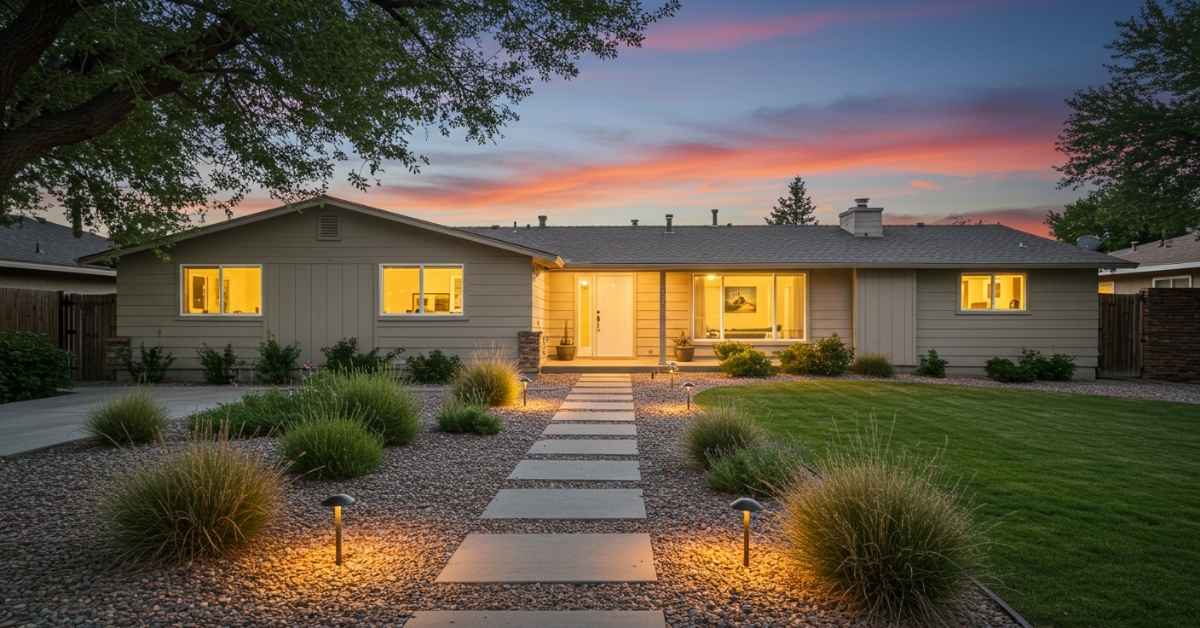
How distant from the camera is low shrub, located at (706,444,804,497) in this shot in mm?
4781

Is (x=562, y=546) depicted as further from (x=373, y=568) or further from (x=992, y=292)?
(x=992, y=292)

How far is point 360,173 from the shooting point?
8.11 meters

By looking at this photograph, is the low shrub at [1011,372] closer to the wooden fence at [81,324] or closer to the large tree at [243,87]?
the large tree at [243,87]

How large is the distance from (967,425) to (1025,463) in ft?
7.17

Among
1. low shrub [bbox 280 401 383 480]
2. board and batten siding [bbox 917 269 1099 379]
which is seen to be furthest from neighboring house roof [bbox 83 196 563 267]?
board and batten siding [bbox 917 269 1099 379]

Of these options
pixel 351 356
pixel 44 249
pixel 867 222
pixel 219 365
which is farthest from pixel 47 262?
pixel 867 222

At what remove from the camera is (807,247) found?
52.7 ft

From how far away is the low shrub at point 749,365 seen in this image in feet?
46.5

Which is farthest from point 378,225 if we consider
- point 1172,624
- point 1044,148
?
point 1044,148

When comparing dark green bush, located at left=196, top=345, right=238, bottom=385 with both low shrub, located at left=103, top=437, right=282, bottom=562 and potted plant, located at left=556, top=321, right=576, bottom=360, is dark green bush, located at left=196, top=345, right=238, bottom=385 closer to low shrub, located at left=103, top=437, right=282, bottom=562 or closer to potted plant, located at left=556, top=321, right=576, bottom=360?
potted plant, located at left=556, top=321, right=576, bottom=360

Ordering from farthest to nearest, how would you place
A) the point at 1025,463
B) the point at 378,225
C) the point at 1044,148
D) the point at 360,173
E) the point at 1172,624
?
the point at 1044,148 → the point at 378,225 → the point at 360,173 → the point at 1025,463 → the point at 1172,624

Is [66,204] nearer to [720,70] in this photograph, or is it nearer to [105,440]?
[105,440]

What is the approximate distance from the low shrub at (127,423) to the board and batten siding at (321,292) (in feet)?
22.6

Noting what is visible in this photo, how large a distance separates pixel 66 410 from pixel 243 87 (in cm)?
566
